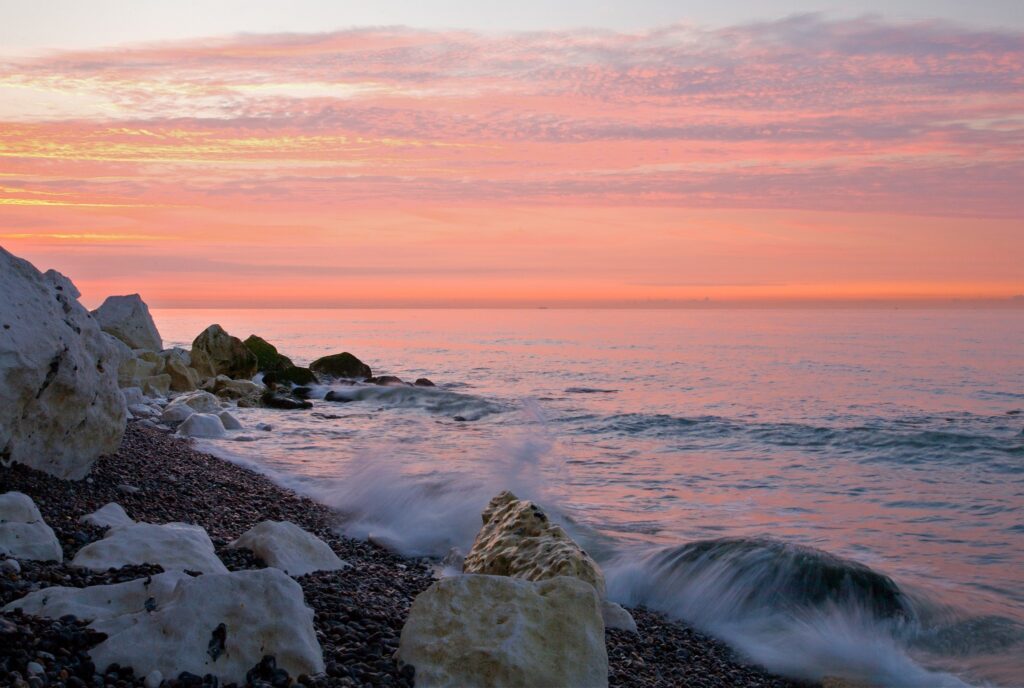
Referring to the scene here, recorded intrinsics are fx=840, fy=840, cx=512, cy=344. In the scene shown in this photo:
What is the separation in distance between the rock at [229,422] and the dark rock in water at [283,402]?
4230 mm

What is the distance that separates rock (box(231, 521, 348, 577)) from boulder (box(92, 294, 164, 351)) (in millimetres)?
19662

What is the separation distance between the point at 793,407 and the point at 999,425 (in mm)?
5461

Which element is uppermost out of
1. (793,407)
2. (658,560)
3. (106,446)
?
(106,446)

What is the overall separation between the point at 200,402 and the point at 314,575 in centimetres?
1414

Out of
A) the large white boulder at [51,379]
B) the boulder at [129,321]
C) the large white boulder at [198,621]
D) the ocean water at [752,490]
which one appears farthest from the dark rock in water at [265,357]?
the large white boulder at [198,621]

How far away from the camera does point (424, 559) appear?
9.34 m

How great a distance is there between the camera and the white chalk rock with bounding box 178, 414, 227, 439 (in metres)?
16.5

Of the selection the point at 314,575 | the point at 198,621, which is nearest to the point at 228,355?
the point at 314,575

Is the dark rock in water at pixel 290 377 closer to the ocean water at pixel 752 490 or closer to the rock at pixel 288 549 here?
the ocean water at pixel 752 490

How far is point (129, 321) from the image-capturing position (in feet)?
80.9

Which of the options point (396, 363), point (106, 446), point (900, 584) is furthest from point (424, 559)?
point (396, 363)

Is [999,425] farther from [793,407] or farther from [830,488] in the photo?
[830,488]

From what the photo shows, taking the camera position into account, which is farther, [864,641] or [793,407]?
[793,407]

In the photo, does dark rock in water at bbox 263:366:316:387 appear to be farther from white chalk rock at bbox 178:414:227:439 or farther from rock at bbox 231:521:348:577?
rock at bbox 231:521:348:577
